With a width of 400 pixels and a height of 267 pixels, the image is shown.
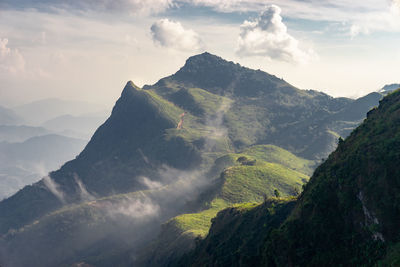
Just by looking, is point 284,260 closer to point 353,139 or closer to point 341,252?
point 341,252

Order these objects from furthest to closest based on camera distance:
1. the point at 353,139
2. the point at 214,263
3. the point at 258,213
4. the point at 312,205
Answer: the point at 258,213 < the point at 214,263 < the point at 353,139 < the point at 312,205

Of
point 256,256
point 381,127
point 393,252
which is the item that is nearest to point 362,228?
point 393,252

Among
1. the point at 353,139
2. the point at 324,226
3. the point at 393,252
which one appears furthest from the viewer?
the point at 353,139

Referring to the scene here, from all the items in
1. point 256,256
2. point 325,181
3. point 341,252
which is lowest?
point 256,256

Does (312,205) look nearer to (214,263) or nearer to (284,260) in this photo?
(284,260)

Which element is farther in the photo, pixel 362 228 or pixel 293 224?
pixel 293 224

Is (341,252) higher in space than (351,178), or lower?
lower

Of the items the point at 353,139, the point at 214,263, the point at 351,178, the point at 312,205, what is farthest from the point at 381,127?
the point at 214,263
